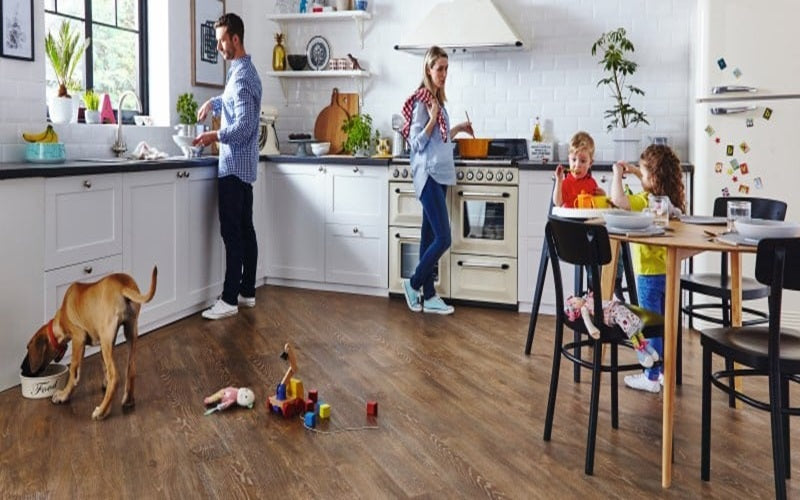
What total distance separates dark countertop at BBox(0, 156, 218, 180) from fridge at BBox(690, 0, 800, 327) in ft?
9.59

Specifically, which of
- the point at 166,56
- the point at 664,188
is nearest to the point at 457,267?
the point at 664,188

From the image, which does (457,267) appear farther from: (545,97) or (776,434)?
(776,434)

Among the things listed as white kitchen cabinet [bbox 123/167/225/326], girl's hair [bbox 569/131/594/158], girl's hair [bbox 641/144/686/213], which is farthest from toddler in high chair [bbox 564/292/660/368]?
white kitchen cabinet [bbox 123/167/225/326]

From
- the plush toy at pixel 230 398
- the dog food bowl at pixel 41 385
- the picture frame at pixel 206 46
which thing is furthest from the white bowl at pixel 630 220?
the picture frame at pixel 206 46

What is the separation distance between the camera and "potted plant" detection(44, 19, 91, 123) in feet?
14.9

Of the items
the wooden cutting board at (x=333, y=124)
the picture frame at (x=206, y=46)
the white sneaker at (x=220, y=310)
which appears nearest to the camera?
the white sneaker at (x=220, y=310)

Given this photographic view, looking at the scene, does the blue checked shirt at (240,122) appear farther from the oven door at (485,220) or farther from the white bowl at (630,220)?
the white bowl at (630,220)

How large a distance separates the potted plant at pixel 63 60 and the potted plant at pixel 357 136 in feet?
6.15

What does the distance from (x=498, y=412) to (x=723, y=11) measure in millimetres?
2659

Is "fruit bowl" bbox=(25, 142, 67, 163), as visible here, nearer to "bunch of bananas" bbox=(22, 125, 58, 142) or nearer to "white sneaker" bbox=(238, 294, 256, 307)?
"bunch of bananas" bbox=(22, 125, 58, 142)

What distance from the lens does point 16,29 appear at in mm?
4137

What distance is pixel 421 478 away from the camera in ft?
8.75

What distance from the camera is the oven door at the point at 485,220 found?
5148 millimetres

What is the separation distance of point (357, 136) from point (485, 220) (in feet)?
3.94
